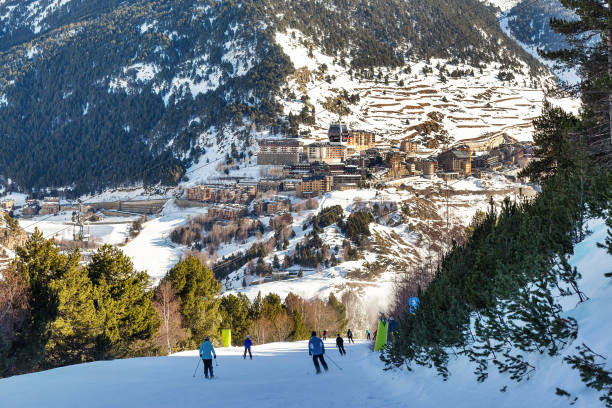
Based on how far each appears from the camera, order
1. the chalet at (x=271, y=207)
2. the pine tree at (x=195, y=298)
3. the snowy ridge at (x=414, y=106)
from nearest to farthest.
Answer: the pine tree at (x=195, y=298), the chalet at (x=271, y=207), the snowy ridge at (x=414, y=106)

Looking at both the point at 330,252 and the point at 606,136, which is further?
the point at 330,252

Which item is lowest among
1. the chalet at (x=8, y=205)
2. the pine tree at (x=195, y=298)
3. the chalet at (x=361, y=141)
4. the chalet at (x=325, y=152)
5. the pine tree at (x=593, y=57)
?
the pine tree at (x=195, y=298)

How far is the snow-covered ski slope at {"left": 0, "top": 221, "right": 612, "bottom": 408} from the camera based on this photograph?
5.13 meters

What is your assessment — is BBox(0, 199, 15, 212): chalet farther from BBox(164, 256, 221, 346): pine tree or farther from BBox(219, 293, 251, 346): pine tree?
BBox(164, 256, 221, 346): pine tree

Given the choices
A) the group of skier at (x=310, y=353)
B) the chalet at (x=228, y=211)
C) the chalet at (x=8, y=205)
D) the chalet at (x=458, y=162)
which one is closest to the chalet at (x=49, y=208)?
the chalet at (x=8, y=205)

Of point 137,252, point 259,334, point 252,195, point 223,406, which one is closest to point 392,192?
point 252,195

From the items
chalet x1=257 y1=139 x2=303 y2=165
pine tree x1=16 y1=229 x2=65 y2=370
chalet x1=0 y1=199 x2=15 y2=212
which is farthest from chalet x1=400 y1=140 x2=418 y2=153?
pine tree x1=16 y1=229 x2=65 y2=370

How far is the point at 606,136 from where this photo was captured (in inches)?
608

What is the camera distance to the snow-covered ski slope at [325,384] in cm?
513

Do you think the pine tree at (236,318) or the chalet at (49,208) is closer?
the pine tree at (236,318)

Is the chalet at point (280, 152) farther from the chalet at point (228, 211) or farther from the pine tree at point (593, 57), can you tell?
the pine tree at point (593, 57)

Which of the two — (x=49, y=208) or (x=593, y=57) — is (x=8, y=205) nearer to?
(x=49, y=208)

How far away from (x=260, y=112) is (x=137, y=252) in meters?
81.3

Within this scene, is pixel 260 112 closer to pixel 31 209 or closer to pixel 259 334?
pixel 31 209
